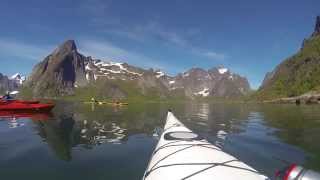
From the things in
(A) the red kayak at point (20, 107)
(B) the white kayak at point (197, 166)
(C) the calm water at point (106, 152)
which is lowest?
(C) the calm water at point (106, 152)

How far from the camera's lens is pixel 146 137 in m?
Result: 30.0

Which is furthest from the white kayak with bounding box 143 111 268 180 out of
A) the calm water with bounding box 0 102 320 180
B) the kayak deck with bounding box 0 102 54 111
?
the kayak deck with bounding box 0 102 54 111

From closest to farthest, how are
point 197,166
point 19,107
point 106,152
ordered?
point 197,166 < point 106,152 < point 19,107

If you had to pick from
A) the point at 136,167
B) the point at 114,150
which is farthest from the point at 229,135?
the point at 136,167

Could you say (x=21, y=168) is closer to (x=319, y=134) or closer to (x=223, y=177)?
(x=223, y=177)

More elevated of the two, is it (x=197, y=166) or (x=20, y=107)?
(x=20, y=107)

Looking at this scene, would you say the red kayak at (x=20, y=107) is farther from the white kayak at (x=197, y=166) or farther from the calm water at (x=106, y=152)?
the white kayak at (x=197, y=166)

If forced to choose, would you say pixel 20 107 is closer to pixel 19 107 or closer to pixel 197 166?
pixel 19 107

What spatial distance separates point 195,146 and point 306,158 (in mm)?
10310

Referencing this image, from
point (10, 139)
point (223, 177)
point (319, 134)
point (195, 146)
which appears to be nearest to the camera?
point (223, 177)

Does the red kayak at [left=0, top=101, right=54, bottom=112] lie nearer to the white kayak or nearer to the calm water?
the calm water

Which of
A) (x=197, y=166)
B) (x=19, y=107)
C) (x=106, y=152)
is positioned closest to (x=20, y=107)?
(x=19, y=107)

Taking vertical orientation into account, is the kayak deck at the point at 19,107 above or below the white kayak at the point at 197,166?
above

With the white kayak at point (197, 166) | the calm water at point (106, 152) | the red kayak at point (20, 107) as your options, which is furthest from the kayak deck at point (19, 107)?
the white kayak at point (197, 166)
